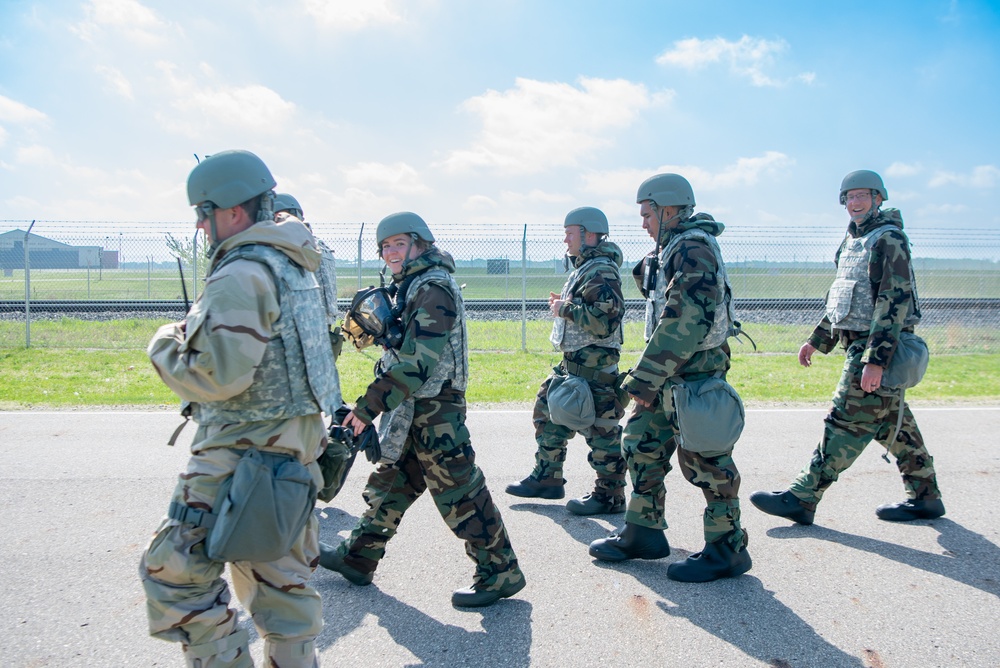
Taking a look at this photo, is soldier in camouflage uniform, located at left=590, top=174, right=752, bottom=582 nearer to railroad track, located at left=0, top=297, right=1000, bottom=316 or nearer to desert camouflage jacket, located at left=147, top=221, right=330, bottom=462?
desert camouflage jacket, located at left=147, top=221, right=330, bottom=462

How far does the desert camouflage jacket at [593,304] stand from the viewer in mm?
4684

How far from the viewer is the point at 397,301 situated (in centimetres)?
357

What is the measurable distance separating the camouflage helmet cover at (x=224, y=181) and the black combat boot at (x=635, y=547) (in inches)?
102

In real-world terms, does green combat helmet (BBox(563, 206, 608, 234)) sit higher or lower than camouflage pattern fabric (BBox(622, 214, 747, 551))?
higher

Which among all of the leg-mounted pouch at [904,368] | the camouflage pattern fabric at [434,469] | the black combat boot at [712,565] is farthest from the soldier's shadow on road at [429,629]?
the leg-mounted pouch at [904,368]

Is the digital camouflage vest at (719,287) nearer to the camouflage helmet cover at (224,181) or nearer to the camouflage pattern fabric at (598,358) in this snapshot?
the camouflage pattern fabric at (598,358)

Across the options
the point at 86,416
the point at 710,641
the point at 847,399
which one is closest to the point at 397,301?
the point at 710,641

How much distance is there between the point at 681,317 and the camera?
3.69 m

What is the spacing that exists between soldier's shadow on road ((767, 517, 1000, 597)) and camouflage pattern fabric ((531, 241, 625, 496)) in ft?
3.48

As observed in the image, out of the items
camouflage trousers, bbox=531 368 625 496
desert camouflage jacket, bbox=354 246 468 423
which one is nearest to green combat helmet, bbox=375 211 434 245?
desert camouflage jacket, bbox=354 246 468 423

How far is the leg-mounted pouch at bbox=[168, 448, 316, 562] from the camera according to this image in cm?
232

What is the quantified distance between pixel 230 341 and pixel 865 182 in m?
3.94

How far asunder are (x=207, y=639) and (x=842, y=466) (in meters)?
3.70

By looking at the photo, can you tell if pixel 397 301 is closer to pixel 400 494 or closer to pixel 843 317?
pixel 400 494
